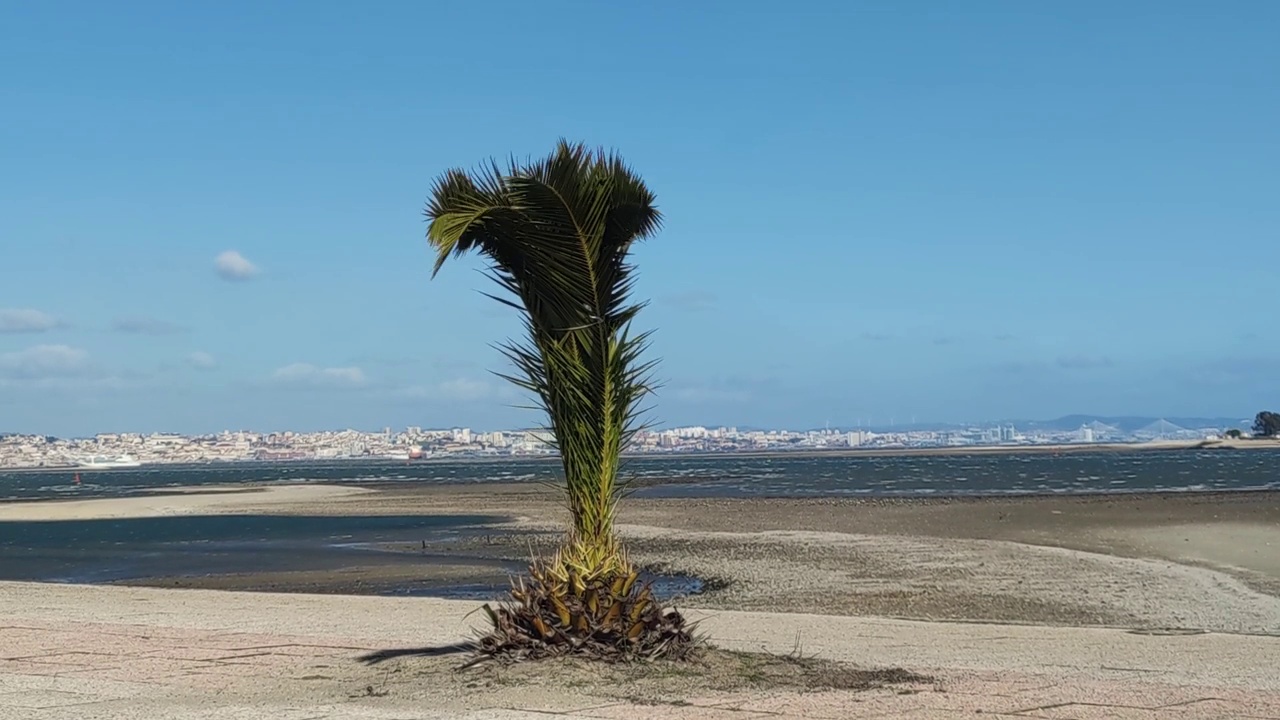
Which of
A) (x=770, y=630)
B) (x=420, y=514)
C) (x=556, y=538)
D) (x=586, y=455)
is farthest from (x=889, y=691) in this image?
(x=420, y=514)

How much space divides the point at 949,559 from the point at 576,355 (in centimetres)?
1673

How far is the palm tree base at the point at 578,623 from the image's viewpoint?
9680 mm

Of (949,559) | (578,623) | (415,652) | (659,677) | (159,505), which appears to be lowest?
(159,505)

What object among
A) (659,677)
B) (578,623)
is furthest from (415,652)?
(659,677)

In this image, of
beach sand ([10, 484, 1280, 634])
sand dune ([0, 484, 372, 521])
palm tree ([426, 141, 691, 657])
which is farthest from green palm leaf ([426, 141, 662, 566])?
sand dune ([0, 484, 372, 521])

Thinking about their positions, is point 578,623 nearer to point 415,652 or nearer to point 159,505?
point 415,652

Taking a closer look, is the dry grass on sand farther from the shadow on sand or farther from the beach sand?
the beach sand

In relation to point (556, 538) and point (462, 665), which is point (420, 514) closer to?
point (556, 538)

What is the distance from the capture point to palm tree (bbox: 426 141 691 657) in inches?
382

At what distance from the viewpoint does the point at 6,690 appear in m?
9.97

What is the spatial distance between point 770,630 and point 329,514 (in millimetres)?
40258

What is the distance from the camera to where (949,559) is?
2483 cm

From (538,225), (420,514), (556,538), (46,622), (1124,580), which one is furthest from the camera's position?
(420,514)

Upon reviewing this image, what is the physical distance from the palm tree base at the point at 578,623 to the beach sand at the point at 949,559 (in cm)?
434
